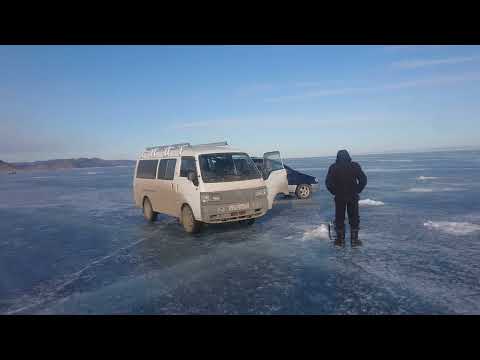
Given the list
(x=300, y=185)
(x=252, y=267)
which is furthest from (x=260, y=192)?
(x=300, y=185)

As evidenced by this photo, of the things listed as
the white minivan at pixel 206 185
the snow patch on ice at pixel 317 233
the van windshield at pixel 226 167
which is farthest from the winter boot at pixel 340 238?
the van windshield at pixel 226 167

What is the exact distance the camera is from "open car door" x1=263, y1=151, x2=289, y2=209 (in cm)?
1087

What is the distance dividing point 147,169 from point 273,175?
4.46 metres

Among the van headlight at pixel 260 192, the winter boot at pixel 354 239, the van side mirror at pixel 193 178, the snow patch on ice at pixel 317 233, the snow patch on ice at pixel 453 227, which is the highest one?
the van side mirror at pixel 193 178

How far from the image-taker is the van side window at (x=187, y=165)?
8.84 metres

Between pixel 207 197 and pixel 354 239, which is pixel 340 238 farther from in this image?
pixel 207 197

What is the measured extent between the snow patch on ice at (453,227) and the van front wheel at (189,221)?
6.34m

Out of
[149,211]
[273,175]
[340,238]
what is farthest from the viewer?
[273,175]

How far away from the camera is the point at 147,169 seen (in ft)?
36.8

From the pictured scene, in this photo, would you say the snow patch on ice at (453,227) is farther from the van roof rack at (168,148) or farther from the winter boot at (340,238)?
the van roof rack at (168,148)

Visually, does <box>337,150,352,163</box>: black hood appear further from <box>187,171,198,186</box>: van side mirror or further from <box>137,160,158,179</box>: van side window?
<box>137,160,158,179</box>: van side window

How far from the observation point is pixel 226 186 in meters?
8.43
